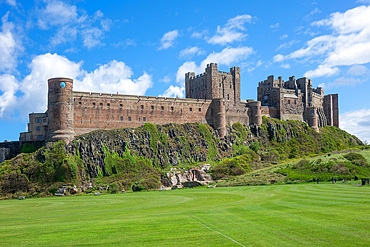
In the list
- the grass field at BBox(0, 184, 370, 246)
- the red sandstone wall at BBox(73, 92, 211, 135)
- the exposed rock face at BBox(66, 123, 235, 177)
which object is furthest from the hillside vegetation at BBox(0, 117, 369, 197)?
the grass field at BBox(0, 184, 370, 246)

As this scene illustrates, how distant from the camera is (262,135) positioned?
3610 inches

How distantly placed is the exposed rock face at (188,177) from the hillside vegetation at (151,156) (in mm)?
1584

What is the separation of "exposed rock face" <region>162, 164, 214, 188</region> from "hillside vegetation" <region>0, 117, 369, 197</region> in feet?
5.20

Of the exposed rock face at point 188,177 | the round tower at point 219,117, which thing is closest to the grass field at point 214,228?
the exposed rock face at point 188,177

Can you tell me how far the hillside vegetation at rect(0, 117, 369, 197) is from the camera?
196 feet

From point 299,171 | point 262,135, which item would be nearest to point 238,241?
point 299,171

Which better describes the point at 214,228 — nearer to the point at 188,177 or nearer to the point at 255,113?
the point at 188,177

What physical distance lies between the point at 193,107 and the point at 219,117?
6.88 meters

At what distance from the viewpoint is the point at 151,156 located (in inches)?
2859

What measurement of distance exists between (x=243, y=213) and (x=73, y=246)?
1084 centimetres

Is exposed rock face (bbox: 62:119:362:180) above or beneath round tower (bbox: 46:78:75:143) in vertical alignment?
beneath

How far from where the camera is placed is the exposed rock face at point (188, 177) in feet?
220

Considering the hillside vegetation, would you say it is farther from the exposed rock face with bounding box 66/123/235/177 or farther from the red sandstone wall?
the red sandstone wall

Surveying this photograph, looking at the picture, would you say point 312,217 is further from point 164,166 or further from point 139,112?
point 139,112
